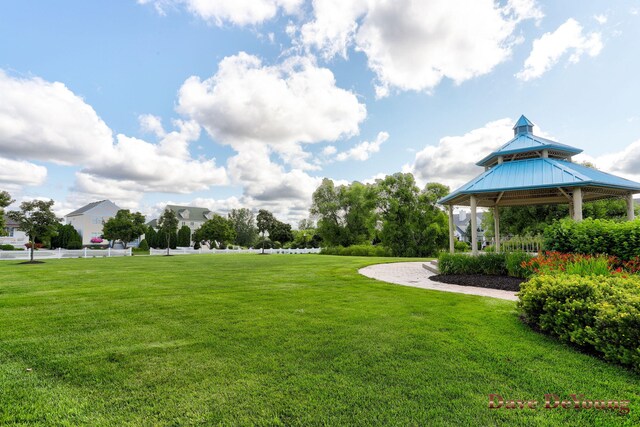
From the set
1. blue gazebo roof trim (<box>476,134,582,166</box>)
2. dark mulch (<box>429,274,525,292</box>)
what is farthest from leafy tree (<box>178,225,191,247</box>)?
dark mulch (<box>429,274,525,292</box>)

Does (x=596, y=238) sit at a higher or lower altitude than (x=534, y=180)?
lower

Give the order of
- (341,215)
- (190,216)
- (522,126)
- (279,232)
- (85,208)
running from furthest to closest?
1. (190,216)
2. (85,208)
3. (341,215)
4. (279,232)
5. (522,126)

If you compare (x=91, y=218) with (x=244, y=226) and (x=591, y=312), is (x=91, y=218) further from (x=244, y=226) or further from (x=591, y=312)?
(x=591, y=312)

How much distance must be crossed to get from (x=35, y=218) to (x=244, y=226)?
153 ft

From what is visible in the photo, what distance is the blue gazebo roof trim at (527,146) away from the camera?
11.9 meters

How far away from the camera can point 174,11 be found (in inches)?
376

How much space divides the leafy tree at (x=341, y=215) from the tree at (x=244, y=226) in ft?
83.6

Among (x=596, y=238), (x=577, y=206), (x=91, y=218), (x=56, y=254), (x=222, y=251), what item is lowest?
(x=222, y=251)

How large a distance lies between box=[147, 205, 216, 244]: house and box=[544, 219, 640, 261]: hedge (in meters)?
57.2

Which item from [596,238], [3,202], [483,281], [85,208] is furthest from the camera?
[85,208]

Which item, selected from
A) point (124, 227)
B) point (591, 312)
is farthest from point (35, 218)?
point (591, 312)

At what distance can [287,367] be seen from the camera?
3059 millimetres

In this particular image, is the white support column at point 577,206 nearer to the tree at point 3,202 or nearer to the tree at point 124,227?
the tree at point 3,202

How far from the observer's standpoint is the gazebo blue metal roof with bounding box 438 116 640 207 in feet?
33.2
